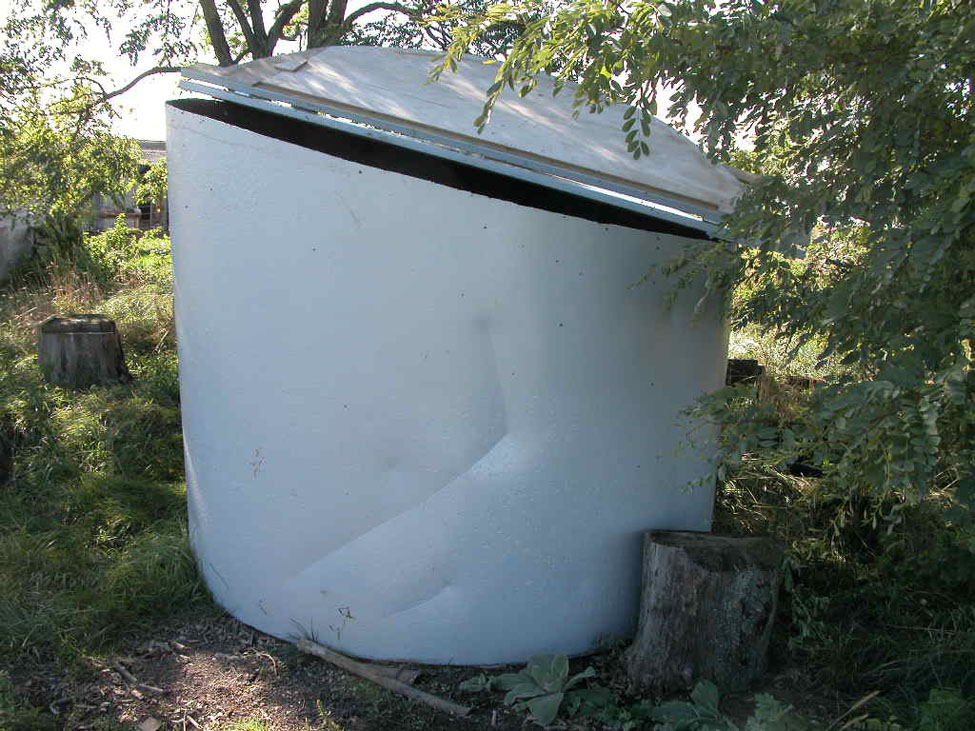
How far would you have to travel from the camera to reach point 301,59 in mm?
3629

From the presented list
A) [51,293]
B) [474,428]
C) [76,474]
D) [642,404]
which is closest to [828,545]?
[642,404]

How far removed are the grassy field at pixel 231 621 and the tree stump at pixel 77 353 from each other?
2.30 feet

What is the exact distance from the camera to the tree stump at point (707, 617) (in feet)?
9.96

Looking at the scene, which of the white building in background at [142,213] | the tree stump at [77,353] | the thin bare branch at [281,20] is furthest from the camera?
the white building in background at [142,213]

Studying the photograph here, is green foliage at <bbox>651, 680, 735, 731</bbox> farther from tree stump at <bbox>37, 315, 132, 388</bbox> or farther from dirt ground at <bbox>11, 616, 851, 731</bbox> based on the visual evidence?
tree stump at <bbox>37, 315, 132, 388</bbox>

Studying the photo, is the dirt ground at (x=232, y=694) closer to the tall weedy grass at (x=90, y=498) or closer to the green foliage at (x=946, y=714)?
the tall weedy grass at (x=90, y=498)

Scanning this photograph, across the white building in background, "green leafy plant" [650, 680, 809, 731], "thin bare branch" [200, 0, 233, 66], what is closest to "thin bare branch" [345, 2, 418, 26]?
"thin bare branch" [200, 0, 233, 66]

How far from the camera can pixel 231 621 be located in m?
3.55

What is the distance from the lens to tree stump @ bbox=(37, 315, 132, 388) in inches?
237

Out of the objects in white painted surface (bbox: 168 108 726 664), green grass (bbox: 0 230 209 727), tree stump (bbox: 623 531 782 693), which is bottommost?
green grass (bbox: 0 230 209 727)

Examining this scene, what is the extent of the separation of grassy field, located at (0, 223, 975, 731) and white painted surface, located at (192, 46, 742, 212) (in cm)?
138

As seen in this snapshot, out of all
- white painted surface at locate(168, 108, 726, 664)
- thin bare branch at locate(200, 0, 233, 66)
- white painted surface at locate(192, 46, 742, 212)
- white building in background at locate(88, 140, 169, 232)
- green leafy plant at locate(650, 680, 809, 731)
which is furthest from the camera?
white building in background at locate(88, 140, 169, 232)

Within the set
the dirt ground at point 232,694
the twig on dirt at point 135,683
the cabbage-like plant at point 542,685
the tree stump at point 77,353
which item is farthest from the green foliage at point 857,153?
the tree stump at point 77,353

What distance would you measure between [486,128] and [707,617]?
6.30ft
